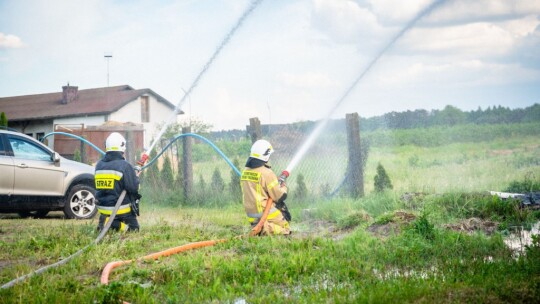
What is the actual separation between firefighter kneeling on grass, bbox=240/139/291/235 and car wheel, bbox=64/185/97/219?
4.85 m

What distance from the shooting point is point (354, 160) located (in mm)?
11070

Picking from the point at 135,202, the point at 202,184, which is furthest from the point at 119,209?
the point at 202,184

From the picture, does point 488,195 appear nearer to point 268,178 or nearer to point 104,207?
point 268,178

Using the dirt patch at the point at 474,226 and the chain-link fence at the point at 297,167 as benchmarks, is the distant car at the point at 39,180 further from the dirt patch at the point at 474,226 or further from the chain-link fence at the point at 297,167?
the dirt patch at the point at 474,226

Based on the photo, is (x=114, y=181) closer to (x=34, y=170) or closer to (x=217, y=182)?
(x=34, y=170)

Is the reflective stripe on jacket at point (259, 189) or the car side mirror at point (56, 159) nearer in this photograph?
the reflective stripe on jacket at point (259, 189)

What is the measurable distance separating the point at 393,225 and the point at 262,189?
197 centimetres

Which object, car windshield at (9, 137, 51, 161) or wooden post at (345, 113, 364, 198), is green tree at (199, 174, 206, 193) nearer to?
car windshield at (9, 137, 51, 161)

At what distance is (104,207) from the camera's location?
8.64 m

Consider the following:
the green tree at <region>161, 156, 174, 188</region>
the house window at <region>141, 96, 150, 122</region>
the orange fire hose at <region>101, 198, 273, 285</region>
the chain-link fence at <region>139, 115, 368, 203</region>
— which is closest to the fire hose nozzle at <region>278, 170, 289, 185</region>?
the orange fire hose at <region>101, 198, 273, 285</region>

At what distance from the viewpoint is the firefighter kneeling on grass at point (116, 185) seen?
8531 millimetres

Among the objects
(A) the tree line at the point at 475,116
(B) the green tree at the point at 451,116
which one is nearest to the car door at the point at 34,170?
(A) the tree line at the point at 475,116

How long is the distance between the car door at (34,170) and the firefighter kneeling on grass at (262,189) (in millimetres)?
5201

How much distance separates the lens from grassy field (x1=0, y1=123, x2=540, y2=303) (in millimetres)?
4938
